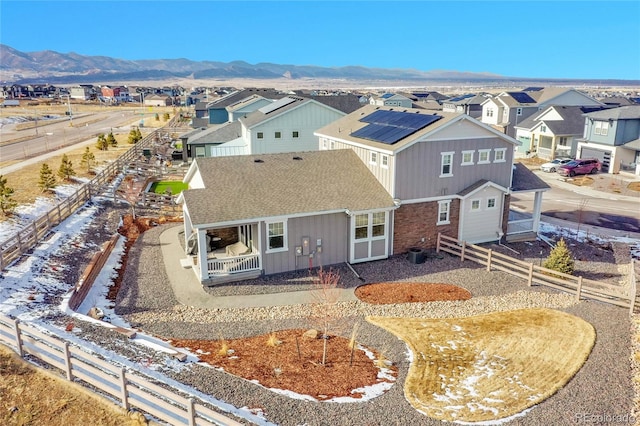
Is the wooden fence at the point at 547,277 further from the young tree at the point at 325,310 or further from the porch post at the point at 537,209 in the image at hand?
the young tree at the point at 325,310

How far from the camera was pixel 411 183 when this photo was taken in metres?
24.2

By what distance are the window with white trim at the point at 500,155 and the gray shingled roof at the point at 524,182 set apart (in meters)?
1.75

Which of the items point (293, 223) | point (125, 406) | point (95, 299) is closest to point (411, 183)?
point (293, 223)

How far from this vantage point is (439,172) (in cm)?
2483

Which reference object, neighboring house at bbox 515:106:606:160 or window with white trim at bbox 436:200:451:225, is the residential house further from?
neighboring house at bbox 515:106:606:160

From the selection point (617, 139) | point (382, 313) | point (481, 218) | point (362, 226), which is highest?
point (617, 139)

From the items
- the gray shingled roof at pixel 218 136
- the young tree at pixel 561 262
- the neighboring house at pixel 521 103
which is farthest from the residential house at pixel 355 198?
the neighboring house at pixel 521 103

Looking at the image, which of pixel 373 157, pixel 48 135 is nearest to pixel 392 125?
pixel 373 157

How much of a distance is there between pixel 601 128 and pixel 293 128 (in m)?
31.6

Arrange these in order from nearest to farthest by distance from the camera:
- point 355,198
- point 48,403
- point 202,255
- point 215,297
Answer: point 48,403
point 215,297
point 202,255
point 355,198

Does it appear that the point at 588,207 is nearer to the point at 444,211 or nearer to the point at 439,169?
the point at 444,211

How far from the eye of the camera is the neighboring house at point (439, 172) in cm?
2402

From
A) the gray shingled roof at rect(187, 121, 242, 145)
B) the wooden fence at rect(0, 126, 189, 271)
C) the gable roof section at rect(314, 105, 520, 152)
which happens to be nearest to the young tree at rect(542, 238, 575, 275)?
the gable roof section at rect(314, 105, 520, 152)

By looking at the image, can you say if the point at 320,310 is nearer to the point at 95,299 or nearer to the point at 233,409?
the point at 233,409
